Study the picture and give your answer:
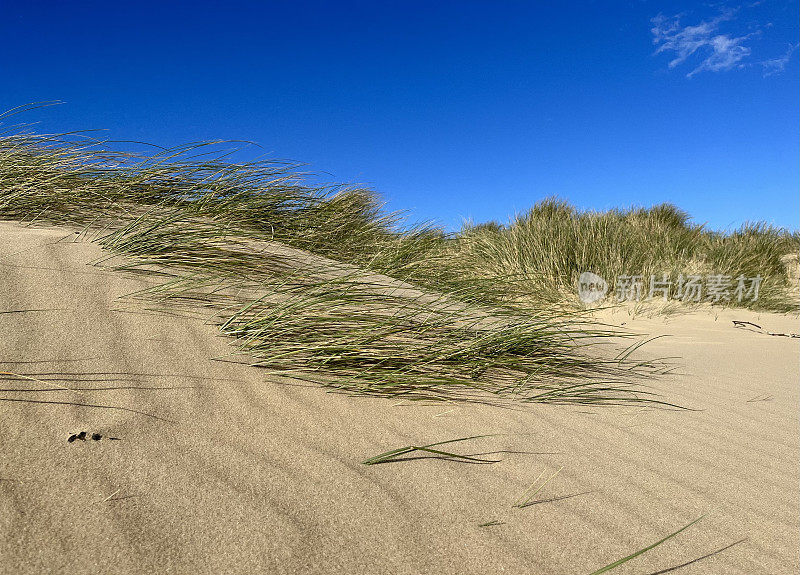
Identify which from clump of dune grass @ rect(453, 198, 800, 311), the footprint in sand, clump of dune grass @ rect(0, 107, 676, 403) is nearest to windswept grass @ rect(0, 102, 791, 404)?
clump of dune grass @ rect(0, 107, 676, 403)

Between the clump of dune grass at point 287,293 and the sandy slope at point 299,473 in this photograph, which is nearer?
the sandy slope at point 299,473

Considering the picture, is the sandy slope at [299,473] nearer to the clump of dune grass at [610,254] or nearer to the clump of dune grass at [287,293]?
the clump of dune grass at [287,293]

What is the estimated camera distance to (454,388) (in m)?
1.96

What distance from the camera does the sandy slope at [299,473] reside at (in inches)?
41.8

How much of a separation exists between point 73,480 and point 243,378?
0.61m

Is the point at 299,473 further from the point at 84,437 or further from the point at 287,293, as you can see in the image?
the point at 287,293

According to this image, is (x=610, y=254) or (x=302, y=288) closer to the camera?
(x=302, y=288)

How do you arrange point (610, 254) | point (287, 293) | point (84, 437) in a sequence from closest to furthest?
point (84, 437) < point (287, 293) < point (610, 254)

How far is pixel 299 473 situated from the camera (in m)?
1.31

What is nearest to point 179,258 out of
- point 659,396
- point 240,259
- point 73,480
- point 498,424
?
point 240,259

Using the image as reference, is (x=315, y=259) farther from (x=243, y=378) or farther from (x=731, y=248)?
(x=731, y=248)

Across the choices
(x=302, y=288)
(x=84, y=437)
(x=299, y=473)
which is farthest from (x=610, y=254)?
(x=84, y=437)

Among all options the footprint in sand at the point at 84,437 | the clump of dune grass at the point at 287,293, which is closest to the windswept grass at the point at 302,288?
the clump of dune grass at the point at 287,293

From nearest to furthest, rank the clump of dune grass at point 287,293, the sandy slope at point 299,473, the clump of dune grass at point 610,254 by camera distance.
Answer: the sandy slope at point 299,473 < the clump of dune grass at point 287,293 < the clump of dune grass at point 610,254
